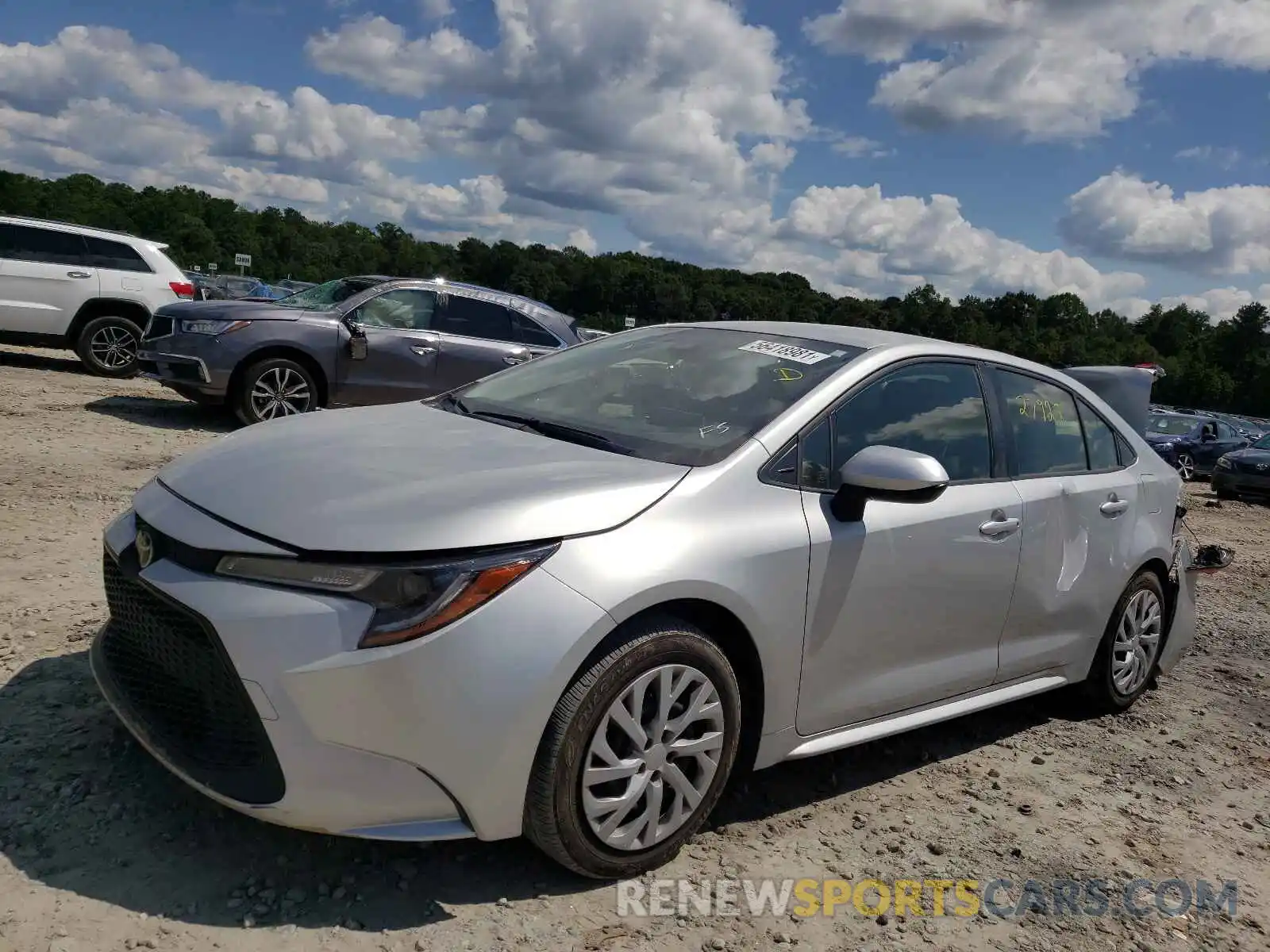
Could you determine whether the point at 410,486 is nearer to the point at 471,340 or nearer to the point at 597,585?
the point at 597,585

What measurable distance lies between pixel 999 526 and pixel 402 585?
7.46 feet

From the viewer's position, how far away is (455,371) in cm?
1021

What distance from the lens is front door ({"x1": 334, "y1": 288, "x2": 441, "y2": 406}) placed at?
984 centimetres

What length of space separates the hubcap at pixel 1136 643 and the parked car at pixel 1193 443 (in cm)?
1835

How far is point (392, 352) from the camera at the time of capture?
1000 centimetres

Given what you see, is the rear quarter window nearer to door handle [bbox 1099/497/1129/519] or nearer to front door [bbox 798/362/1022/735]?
front door [bbox 798/362/1022/735]

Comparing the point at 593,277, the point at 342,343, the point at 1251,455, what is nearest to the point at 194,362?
the point at 342,343

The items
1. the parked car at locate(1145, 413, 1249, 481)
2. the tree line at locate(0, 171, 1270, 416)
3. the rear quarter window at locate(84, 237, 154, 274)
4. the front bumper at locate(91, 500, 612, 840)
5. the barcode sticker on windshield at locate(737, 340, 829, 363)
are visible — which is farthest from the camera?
the tree line at locate(0, 171, 1270, 416)

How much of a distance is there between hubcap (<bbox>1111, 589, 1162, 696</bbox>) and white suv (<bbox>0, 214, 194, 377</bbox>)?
10.5m

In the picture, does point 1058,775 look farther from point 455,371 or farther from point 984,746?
point 455,371

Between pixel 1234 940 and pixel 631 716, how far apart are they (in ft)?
6.31

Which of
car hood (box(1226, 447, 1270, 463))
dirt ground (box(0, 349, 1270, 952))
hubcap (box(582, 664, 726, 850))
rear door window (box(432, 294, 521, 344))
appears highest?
rear door window (box(432, 294, 521, 344))

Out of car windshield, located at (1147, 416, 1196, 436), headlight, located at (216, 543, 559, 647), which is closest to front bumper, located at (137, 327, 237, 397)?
headlight, located at (216, 543, 559, 647)

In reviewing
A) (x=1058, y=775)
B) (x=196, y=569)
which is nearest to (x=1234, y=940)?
(x=1058, y=775)
